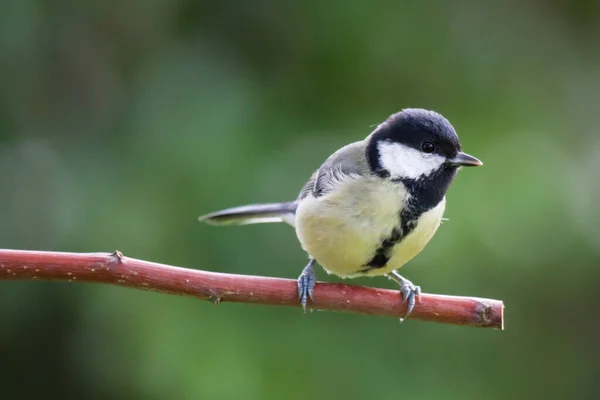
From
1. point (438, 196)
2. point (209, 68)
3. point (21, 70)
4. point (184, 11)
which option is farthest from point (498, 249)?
point (21, 70)

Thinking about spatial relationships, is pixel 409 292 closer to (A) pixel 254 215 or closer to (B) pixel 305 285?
(B) pixel 305 285

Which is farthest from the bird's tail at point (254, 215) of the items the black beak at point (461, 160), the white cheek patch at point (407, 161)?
the black beak at point (461, 160)

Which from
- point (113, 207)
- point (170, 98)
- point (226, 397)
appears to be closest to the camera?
point (226, 397)

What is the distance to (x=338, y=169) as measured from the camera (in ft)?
6.76

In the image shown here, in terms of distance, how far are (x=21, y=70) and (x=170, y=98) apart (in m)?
0.53

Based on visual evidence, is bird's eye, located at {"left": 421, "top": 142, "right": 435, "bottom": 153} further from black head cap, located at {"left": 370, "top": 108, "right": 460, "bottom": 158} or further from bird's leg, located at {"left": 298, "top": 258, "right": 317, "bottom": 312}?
bird's leg, located at {"left": 298, "top": 258, "right": 317, "bottom": 312}

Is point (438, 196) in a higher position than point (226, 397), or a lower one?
higher

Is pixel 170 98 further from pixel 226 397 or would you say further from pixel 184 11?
pixel 226 397

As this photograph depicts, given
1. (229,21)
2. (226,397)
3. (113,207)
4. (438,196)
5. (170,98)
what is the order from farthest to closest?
(229,21), (170,98), (113,207), (226,397), (438,196)

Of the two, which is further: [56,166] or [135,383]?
[56,166]

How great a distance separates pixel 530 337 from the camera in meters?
2.73

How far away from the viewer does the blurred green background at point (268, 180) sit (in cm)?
233

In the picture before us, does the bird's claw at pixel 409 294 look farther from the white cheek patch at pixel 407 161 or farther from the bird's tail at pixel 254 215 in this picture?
the bird's tail at pixel 254 215

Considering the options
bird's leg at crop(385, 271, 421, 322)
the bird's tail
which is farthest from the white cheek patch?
the bird's tail
